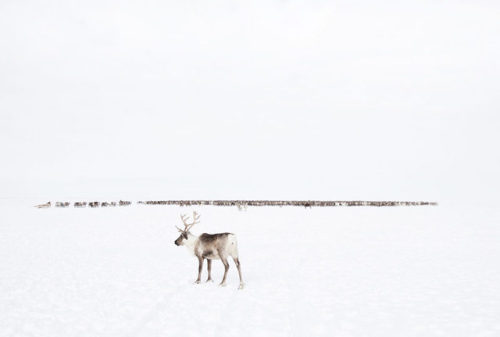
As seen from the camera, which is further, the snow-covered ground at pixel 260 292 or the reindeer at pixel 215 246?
the reindeer at pixel 215 246

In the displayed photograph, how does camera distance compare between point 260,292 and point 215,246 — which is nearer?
point 260,292

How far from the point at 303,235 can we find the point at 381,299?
50.0ft

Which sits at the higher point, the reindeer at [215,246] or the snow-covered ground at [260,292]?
the reindeer at [215,246]

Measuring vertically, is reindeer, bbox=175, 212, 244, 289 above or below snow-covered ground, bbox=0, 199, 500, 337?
above

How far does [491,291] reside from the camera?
11031 mm

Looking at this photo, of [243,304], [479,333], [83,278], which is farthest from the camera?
[83,278]

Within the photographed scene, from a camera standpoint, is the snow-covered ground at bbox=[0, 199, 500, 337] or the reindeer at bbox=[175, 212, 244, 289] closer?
the snow-covered ground at bbox=[0, 199, 500, 337]

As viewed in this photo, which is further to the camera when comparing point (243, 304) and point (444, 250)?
point (444, 250)

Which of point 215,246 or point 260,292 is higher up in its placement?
point 215,246

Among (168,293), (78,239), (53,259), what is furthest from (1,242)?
(168,293)

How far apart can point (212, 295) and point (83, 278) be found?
16.0 ft

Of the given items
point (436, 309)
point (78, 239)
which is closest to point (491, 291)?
point (436, 309)

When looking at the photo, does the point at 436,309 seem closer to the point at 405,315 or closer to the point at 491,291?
the point at 405,315

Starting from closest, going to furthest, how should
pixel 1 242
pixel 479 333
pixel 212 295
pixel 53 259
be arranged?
1. pixel 479 333
2. pixel 212 295
3. pixel 53 259
4. pixel 1 242
